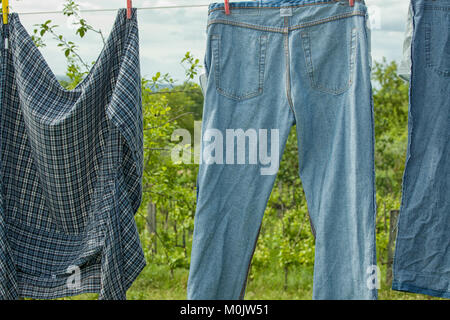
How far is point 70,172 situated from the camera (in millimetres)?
1903

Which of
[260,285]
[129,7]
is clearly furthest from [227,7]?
[260,285]

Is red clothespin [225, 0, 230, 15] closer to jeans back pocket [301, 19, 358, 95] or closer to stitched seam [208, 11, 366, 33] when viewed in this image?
stitched seam [208, 11, 366, 33]

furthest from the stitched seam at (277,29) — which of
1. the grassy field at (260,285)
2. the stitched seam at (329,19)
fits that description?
the grassy field at (260,285)

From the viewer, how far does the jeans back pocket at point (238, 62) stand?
182 cm

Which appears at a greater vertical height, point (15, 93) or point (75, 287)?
point (15, 93)

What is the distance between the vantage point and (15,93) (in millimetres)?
1923

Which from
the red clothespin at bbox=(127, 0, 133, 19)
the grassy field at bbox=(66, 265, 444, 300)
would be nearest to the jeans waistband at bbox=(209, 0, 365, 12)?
the red clothespin at bbox=(127, 0, 133, 19)

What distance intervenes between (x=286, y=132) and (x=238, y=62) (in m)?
0.31

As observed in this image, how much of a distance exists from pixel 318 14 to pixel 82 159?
1.03 meters

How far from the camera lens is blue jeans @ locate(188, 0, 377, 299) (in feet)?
5.65

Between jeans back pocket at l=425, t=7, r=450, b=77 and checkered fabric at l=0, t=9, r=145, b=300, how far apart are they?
105cm

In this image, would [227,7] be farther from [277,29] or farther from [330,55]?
[330,55]
